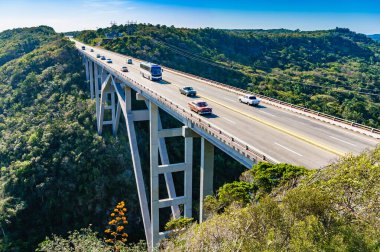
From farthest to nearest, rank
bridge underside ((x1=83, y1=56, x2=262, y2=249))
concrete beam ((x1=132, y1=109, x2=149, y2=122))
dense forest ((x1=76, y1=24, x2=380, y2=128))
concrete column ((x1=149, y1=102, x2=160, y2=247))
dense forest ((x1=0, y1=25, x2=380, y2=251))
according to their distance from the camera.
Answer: dense forest ((x1=76, y1=24, x2=380, y2=128)), concrete beam ((x1=132, y1=109, x2=149, y2=122)), concrete column ((x1=149, y1=102, x2=160, y2=247)), bridge underside ((x1=83, y1=56, x2=262, y2=249)), dense forest ((x1=0, y1=25, x2=380, y2=251))

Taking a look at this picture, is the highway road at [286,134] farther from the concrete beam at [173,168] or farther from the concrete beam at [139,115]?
the concrete beam at [139,115]

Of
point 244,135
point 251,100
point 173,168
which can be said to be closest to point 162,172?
point 173,168

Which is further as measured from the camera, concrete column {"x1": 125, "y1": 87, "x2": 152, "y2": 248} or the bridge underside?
concrete column {"x1": 125, "y1": 87, "x2": 152, "y2": 248}

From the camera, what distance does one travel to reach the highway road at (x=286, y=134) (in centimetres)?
1839

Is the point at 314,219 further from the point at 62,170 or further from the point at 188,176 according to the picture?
the point at 62,170

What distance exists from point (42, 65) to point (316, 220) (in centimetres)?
8684

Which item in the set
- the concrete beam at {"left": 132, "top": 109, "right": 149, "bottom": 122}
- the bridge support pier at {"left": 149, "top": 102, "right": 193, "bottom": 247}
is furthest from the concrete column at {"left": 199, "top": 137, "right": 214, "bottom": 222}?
the concrete beam at {"left": 132, "top": 109, "right": 149, "bottom": 122}

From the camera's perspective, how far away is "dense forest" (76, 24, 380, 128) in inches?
3054

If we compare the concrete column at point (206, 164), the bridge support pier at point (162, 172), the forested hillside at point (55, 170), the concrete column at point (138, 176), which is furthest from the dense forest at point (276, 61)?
the concrete column at point (206, 164)

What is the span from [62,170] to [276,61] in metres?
96.0

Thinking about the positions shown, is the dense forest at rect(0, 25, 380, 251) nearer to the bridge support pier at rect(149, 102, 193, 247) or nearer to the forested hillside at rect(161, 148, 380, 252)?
the forested hillside at rect(161, 148, 380, 252)

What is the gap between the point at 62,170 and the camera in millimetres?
52281

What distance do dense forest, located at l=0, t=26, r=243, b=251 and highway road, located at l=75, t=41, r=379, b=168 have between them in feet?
77.3

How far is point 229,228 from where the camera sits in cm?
1152
